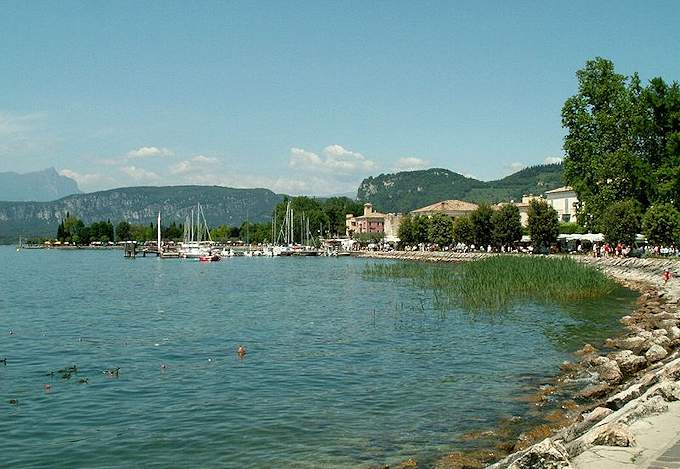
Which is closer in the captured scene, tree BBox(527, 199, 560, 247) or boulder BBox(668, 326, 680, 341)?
boulder BBox(668, 326, 680, 341)

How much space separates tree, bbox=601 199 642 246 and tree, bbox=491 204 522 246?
28970 millimetres

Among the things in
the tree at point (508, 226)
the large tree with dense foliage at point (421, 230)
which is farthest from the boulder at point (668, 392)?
the large tree with dense foliage at point (421, 230)

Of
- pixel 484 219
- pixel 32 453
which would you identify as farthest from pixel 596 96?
pixel 32 453

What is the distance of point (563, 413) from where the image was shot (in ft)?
48.5

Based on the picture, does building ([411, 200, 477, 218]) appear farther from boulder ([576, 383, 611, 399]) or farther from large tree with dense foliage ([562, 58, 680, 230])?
boulder ([576, 383, 611, 399])

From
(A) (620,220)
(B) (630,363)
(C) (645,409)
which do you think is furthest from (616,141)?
(C) (645,409)

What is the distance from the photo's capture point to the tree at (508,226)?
86000 millimetres

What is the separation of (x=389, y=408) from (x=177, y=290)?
125 feet

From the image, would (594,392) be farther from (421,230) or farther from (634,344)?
(421,230)

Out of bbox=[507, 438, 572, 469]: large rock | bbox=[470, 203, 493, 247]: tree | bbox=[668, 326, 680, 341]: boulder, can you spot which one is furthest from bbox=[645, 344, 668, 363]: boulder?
bbox=[470, 203, 493, 247]: tree

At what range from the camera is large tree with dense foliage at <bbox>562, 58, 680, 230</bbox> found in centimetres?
5594

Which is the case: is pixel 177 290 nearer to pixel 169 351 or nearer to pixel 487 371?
pixel 169 351

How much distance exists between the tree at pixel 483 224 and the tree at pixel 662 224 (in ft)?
124

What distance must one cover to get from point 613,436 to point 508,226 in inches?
3098
